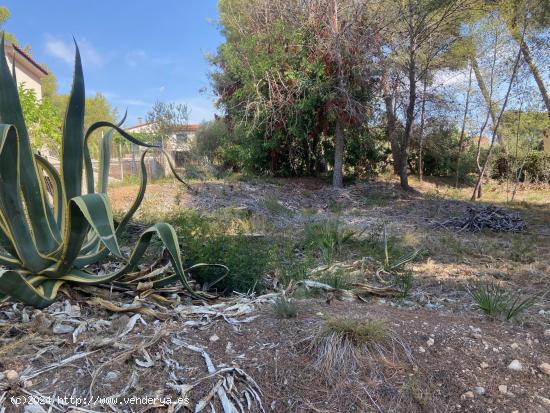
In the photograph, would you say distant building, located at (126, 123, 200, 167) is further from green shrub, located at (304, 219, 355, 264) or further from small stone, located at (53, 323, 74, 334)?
small stone, located at (53, 323, 74, 334)

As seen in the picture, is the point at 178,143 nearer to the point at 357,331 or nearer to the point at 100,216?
the point at 100,216

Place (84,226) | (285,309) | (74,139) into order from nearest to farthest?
(84,226), (285,309), (74,139)

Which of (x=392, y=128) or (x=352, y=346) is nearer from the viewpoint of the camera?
(x=352, y=346)

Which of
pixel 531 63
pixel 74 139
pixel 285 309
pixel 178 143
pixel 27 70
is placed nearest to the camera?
pixel 285 309

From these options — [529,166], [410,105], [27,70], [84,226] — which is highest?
[27,70]

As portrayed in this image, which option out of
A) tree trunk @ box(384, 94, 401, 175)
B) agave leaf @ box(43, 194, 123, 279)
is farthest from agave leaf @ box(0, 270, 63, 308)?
tree trunk @ box(384, 94, 401, 175)

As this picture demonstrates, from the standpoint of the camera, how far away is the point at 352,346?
2154 mm

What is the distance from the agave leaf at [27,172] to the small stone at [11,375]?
101 centimetres

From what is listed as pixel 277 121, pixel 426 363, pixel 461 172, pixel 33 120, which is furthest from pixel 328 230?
pixel 461 172

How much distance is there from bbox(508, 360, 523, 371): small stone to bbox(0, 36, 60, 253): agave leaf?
2.71 m

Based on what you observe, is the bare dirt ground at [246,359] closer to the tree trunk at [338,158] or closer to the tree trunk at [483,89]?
the tree trunk at [338,158]

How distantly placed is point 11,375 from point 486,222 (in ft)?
26.1

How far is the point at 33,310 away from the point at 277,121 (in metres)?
11.9

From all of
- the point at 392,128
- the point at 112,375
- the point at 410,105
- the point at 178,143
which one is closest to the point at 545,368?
the point at 112,375
